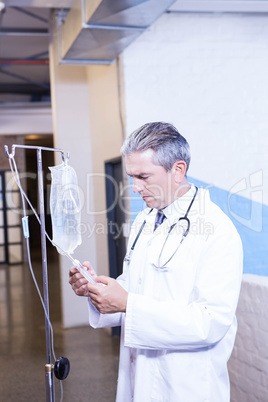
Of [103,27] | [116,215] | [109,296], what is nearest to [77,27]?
[103,27]

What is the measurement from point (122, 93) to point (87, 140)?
1332 millimetres

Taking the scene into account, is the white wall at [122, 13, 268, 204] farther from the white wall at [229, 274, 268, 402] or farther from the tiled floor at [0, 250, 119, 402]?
the tiled floor at [0, 250, 119, 402]

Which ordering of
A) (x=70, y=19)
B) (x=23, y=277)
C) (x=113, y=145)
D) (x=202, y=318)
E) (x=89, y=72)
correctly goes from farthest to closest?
(x=23, y=277) < (x=89, y=72) < (x=113, y=145) < (x=70, y=19) < (x=202, y=318)

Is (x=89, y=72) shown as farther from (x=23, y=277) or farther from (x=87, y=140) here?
(x=23, y=277)

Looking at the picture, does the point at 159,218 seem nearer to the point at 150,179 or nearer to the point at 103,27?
the point at 150,179

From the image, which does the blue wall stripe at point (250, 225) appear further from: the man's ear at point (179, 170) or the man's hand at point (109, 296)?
the man's hand at point (109, 296)

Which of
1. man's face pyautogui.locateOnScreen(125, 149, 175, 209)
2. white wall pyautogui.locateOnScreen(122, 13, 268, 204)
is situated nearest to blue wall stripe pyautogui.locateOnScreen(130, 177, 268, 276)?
white wall pyautogui.locateOnScreen(122, 13, 268, 204)

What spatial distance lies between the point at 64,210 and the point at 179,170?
0.45 meters

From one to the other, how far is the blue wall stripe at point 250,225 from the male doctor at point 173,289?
8.60 ft

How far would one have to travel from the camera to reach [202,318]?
1.53 metres

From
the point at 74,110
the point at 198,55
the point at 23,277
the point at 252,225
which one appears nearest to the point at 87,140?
the point at 74,110

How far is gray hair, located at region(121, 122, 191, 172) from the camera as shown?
1.67 m

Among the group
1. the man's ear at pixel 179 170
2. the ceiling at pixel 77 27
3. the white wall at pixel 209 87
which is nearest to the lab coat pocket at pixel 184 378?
the man's ear at pixel 179 170

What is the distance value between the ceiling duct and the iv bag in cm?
169
